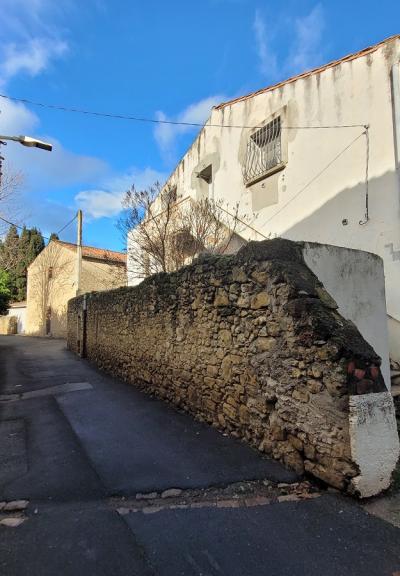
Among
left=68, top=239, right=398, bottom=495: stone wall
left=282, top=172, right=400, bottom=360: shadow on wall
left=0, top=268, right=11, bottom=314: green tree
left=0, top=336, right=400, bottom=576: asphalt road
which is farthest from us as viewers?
left=0, top=268, right=11, bottom=314: green tree

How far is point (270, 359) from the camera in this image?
15.1ft

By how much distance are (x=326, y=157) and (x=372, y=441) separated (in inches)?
284

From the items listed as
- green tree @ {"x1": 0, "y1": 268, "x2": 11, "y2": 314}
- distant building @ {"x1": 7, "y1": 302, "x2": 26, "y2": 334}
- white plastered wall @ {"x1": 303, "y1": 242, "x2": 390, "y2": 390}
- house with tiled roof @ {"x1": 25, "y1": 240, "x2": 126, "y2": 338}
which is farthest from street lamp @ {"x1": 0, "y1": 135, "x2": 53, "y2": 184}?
distant building @ {"x1": 7, "y1": 302, "x2": 26, "y2": 334}

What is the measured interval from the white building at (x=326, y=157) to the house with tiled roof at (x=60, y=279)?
49.7ft

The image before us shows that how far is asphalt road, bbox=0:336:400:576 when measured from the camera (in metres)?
2.75

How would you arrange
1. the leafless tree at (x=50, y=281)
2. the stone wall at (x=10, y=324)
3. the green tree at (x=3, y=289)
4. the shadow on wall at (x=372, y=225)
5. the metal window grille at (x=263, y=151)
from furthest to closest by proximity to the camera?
the stone wall at (x=10, y=324) < the leafless tree at (x=50, y=281) < the green tree at (x=3, y=289) < the metal window grille at (x=263, y=151) < the shadow on wall at (x=372, y=225)

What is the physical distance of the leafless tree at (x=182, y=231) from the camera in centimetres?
1194

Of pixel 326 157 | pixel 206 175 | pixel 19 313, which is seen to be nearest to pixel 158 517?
pixel 326 157

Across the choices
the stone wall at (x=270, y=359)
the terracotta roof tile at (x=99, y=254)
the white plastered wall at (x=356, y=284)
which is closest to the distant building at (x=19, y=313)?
the terracotta roof tile at (x=99, y=254)

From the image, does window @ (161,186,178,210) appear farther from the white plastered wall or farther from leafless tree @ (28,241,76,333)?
leafless tree @ (28,241,76,333)

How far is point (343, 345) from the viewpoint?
3.78m

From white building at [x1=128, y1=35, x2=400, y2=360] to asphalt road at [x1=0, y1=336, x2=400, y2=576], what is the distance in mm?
3187

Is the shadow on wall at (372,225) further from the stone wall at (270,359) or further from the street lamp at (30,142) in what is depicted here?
the street lamp at (30,142)

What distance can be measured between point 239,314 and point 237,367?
27.6 inches
